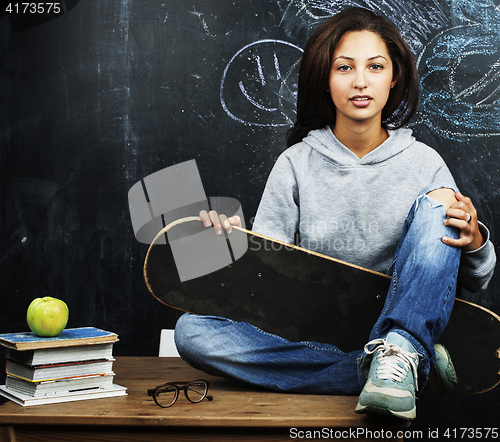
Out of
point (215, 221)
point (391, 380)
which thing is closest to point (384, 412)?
point (391, 380)

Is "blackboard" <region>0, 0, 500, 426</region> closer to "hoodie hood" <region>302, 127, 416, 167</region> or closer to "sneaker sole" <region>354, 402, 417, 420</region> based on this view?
"hoodie hood" <region>302, 127, 416, 167</region>

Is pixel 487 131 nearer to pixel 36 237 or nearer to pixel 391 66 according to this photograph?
pixel 391 66

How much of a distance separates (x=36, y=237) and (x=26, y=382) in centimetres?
111

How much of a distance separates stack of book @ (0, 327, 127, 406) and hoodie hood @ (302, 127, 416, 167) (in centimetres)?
84

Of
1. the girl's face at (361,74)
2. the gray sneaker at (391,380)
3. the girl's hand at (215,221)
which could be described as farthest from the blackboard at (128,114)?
the gray sneaker at (391,380)

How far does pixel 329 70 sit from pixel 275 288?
0.68m

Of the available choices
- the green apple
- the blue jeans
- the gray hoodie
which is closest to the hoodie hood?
the gray hoodie

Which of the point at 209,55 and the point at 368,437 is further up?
the point at 209,55

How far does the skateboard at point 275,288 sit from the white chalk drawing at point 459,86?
1070 millimetres

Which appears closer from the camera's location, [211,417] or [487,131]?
[211,417]

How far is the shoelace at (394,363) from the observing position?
0.99 metres

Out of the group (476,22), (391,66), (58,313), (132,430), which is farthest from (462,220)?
(476,22)

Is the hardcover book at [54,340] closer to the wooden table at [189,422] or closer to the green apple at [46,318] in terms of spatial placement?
the green apple at [46,318]

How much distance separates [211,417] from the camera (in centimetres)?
102
